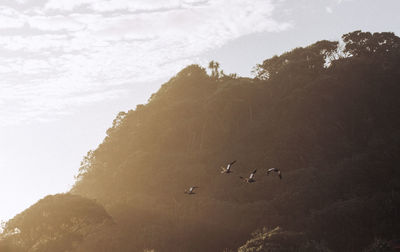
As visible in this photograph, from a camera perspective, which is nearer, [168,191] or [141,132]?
[168,191]

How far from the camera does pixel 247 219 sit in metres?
43.8

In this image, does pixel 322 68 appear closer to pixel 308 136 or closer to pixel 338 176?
pixel 308 136

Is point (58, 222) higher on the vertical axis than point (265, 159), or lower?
lower

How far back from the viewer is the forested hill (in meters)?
39.6

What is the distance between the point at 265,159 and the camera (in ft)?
195

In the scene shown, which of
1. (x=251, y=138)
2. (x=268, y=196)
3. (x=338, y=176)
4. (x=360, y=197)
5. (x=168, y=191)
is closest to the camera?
(x=360, y=197)

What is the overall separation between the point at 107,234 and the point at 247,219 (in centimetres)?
1484

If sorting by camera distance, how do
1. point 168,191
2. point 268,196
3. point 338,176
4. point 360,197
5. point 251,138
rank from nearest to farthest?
point 360,197
point 338,176
point 268,196
point 168,191
point 251,138

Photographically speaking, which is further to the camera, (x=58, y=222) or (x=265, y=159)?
(x=265, y=159)

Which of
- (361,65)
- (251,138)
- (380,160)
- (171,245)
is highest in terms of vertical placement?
(361,65)

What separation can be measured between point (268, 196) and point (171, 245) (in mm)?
16652

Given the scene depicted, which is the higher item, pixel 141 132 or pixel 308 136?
pixel 141 132

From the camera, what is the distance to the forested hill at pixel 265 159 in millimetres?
39625

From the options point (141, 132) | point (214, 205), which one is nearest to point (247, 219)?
point (214, 205)
